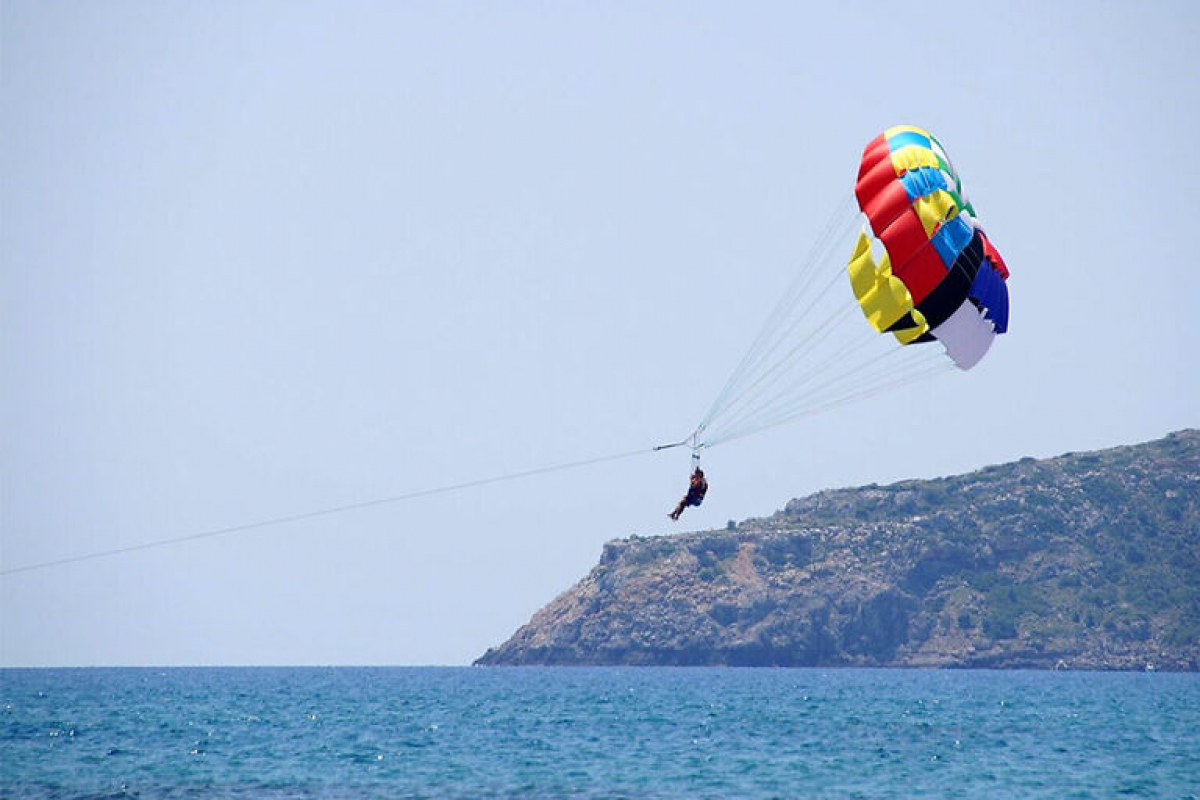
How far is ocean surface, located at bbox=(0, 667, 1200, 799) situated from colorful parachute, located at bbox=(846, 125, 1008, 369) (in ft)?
46.2

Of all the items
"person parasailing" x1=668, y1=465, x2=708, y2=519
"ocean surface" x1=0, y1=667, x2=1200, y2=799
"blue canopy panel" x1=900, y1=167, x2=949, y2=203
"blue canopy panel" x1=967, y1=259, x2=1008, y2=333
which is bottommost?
"ocean surface" x1=0, y1=667, x2=1200, y2=799

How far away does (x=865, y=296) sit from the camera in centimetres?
3662

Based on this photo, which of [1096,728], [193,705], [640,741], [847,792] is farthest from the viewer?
[193,705]

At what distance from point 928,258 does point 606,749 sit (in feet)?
89.5

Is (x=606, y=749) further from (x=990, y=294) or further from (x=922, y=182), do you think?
(x=922, y=182)

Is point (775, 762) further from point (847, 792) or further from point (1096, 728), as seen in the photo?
point (1096, 728)

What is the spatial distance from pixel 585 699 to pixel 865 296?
71.6 meters

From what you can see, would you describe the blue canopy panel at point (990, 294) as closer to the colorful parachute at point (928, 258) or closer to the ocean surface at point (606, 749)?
the colorful parachute at point (928, 258)

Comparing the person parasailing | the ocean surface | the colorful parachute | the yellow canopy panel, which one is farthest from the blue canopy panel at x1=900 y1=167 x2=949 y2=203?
the ocean surface

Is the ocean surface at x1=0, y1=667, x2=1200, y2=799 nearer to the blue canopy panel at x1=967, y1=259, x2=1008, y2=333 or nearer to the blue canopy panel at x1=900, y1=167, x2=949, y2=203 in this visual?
the blue canopy panel at x1=967, y1=259, x2=1008, y2=333

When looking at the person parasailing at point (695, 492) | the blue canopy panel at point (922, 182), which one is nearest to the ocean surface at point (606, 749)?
the person parasailing at point (695, 492)

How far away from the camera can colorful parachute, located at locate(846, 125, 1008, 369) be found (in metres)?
35.1

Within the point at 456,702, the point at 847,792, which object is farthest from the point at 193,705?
the point at 847,792

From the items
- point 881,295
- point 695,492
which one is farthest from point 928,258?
point 695,492
